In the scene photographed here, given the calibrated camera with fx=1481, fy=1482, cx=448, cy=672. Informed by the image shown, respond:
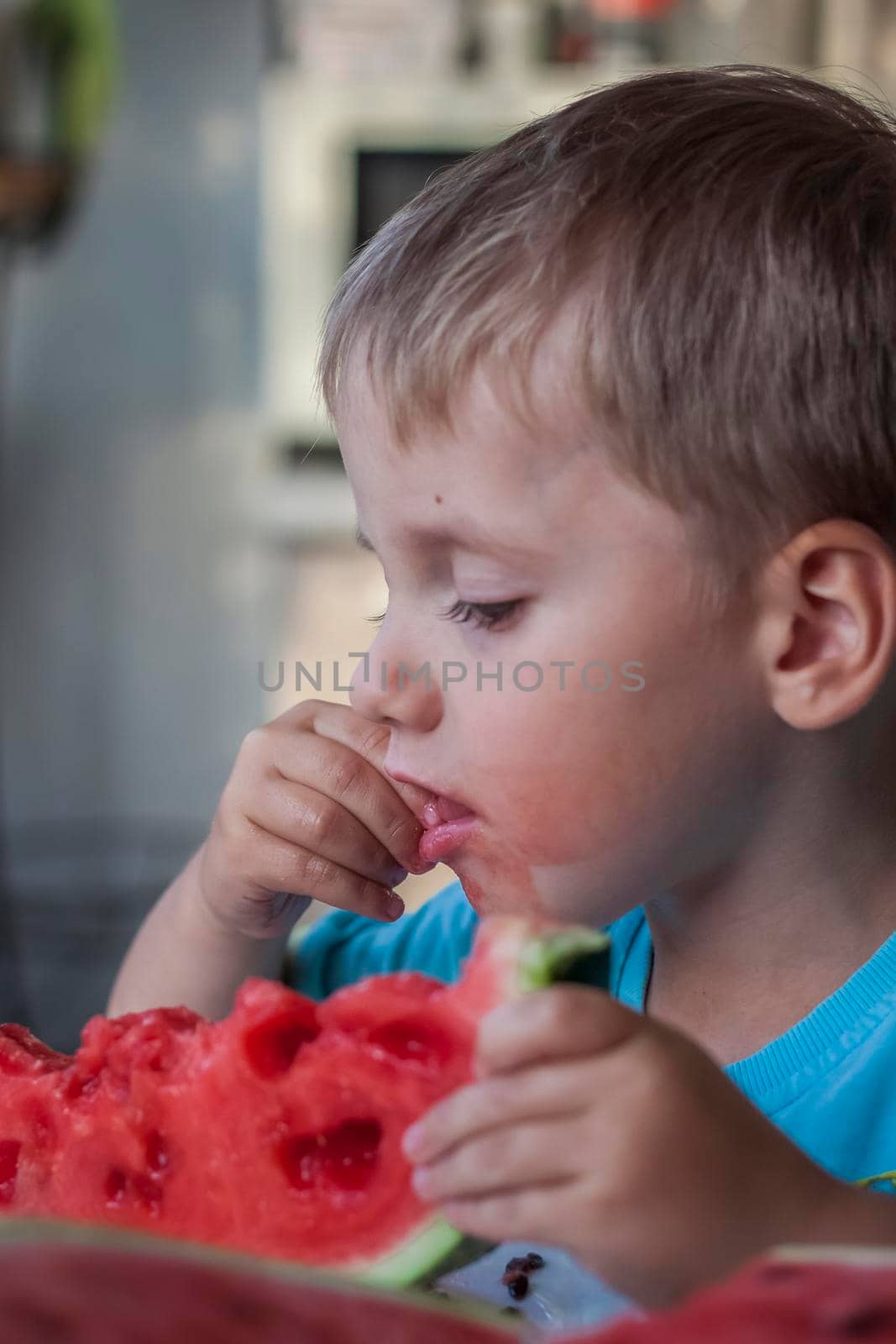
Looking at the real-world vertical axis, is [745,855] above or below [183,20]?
below

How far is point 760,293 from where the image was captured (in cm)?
65

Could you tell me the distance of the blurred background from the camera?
9.07 ft

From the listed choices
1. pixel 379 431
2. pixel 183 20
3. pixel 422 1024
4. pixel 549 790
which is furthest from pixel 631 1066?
pixel 183 20

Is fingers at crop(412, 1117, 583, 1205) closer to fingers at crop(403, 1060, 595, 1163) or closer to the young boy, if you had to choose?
fingers at crop(403, 1060, 595, 1163)

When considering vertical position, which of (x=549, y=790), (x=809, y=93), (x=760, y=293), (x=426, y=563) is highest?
(x=809, y=93)

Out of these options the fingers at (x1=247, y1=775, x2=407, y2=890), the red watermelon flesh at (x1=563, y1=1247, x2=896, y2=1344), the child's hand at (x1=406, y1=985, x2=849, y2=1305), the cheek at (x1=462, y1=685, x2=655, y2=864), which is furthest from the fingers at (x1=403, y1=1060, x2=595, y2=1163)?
the fingers at (x1=247, y1=775, x2=407, y2=890)

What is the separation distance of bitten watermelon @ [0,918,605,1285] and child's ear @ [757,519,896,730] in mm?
219

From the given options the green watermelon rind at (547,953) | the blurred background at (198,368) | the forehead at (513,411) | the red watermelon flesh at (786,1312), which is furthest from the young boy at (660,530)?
the blurred background at (198,368)

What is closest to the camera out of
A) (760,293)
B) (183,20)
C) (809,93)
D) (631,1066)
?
(631,1066)

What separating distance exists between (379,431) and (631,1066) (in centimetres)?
35

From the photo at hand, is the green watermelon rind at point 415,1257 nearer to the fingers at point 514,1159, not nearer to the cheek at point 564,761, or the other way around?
the fingers at point 514,1159

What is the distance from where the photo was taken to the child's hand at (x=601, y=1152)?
0.44 meters

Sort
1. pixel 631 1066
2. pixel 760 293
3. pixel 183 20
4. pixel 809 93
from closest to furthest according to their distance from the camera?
pixel 631 1066
pixel 760 293
pixel 809 93
pixel 183 20

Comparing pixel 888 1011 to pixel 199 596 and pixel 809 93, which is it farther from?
pixel 199 596
